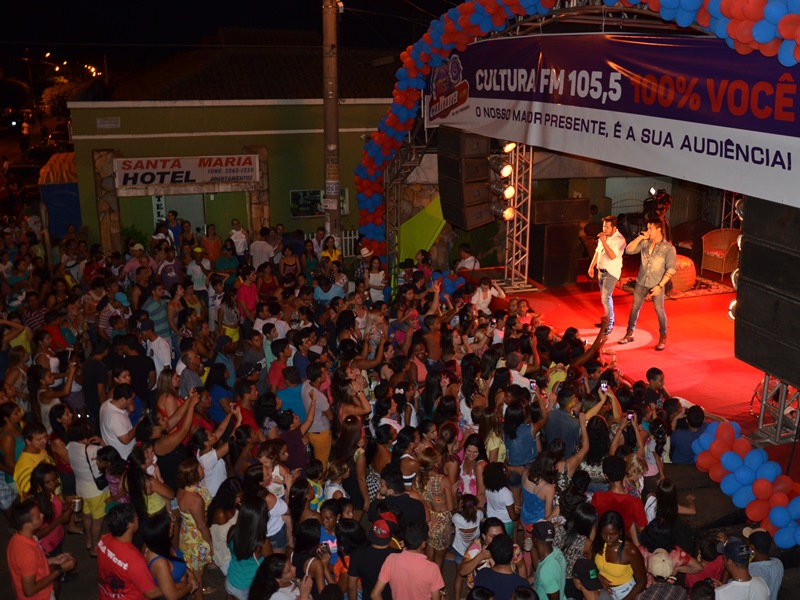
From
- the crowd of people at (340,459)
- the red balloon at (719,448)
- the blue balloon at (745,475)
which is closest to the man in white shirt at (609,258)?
the crowd of people at (340,459)

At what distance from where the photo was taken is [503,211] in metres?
14.1

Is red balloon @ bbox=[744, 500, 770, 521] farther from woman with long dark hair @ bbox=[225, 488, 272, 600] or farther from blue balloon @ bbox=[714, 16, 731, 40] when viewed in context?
woman with long dark hair @ bbox=[225, 488, 272, 600]

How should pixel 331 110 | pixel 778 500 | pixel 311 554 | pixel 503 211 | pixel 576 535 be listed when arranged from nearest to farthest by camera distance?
pixel 311 554 → pixel 576 535 → pixel 778 500 → pixel 331 110 → pixel 503 211

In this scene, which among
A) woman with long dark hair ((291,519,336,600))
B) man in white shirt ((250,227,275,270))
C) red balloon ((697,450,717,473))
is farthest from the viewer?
man in white shirt ((250,227,275,270))

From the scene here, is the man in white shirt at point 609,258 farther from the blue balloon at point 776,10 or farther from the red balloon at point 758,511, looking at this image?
the blue balloon at point 776,10

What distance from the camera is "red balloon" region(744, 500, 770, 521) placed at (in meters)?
7.42

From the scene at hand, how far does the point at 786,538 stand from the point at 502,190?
8128 millimetres

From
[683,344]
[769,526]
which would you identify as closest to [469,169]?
[683,344]

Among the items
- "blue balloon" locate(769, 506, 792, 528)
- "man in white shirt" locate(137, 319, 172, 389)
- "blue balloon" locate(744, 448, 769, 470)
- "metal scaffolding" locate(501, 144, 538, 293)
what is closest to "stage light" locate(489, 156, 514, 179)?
"metal scaffolding" locate(501, 144, 538, 293)

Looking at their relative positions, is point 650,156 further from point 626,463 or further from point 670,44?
point 626,463

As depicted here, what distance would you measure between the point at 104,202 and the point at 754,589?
605 inches

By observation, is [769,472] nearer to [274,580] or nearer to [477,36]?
[274,580]

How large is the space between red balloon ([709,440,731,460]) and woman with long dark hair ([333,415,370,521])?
3.23m

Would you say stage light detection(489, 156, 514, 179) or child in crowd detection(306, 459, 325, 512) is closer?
child in crowd detection(306, 459, 325, 512)
